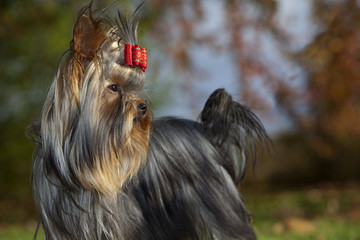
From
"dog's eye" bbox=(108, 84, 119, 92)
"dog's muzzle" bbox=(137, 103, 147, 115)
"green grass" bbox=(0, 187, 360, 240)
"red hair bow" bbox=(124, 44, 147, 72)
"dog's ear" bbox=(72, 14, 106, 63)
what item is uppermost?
"dog's ear" bbox=(72, 14, 106, 63)

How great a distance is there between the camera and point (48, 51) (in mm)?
12094

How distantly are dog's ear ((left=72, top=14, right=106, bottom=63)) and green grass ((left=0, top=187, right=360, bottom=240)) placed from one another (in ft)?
6.81

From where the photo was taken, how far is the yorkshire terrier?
2.68 metres

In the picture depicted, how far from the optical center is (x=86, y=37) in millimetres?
2699

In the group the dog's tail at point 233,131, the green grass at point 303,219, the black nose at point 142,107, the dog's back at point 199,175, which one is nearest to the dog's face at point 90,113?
the black nose at point 142,107

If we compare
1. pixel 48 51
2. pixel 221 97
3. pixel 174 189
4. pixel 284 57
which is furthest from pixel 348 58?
pixel 48 51

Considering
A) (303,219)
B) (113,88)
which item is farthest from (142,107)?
(303,219)

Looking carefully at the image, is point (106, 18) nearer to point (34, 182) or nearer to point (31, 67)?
point (34, 182)

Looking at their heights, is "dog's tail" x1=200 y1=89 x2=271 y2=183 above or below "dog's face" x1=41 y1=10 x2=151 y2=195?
below

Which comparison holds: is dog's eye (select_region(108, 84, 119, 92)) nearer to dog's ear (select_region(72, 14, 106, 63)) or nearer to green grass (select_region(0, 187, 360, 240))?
dog's ear (select_region(72, 14, 106, 63))

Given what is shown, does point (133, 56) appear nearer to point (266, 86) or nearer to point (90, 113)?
point (90, 113)

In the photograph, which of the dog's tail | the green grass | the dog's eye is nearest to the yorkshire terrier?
the dog's eye

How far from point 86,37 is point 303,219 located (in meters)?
5.33

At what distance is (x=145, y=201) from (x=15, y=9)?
920cm
